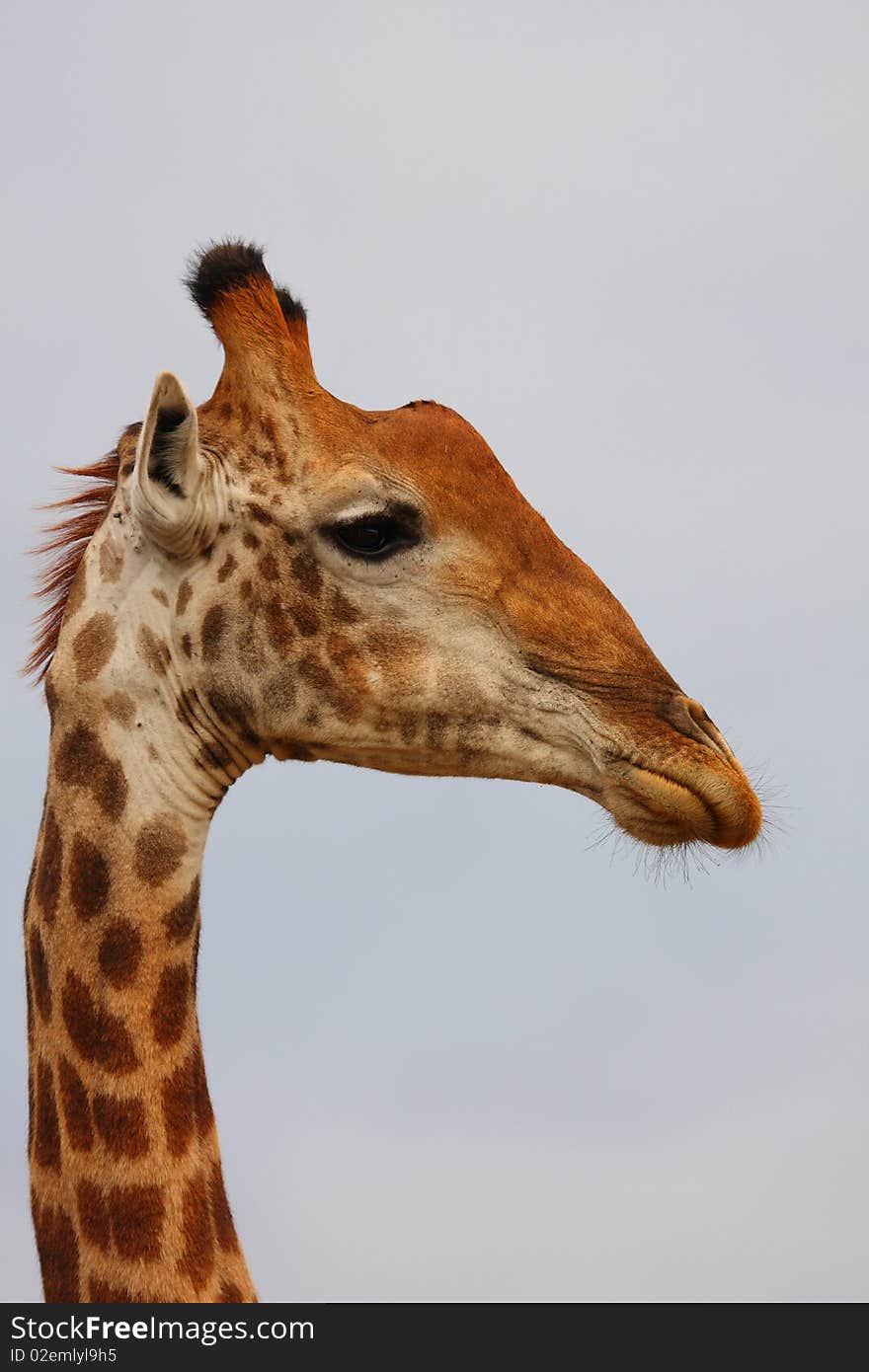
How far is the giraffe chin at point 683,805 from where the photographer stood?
23.8 ft

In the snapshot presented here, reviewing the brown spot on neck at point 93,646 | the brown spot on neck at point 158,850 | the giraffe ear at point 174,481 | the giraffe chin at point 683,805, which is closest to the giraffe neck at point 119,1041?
the brown spot on neck at point 158,850

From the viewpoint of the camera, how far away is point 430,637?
7.55m

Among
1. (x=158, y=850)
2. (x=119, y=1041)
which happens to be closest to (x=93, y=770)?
(x=158, y=850)

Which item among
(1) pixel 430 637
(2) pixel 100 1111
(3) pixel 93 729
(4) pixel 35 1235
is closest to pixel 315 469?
(1) pixel 430 637

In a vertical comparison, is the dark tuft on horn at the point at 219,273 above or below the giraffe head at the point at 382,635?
above

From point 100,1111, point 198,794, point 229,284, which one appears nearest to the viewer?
point 100,1111

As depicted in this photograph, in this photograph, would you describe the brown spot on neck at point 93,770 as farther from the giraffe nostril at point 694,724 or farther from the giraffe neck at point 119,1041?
the giraffe nostril at point 694,724

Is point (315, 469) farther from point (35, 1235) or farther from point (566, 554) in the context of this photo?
point (35, 1235)

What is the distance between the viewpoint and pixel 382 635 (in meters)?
7.52

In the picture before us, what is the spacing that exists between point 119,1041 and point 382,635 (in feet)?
6.43

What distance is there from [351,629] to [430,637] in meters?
0.33

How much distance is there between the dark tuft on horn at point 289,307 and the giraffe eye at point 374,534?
1.35m

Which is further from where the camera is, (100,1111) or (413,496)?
(413,496)

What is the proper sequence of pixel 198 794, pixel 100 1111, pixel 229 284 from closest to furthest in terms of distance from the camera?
pixel 100 1111, pixel 198 794, pixel 229 284
